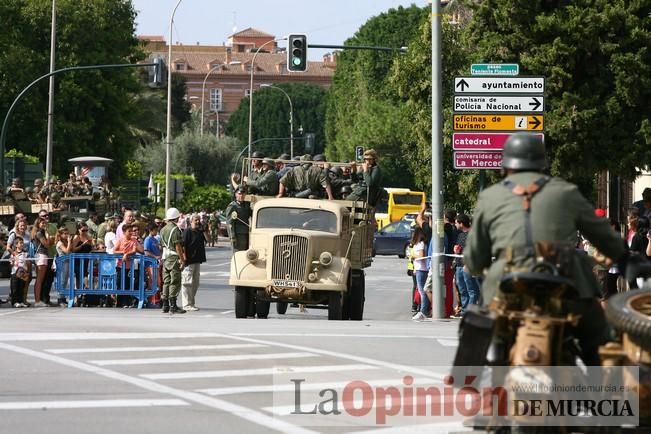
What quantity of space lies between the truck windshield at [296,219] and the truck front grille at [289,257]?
50cm

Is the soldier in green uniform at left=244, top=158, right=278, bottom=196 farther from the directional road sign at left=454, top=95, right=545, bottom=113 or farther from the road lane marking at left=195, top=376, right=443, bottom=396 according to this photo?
the road lane marking at left=195, top=376, right=443, bottom=396

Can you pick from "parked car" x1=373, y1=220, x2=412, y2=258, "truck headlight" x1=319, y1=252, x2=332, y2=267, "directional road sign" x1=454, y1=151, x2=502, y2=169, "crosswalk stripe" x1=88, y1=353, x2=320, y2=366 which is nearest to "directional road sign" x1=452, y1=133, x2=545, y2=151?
"directional road sign" x1=454, y1=151, x2=502, y2=169

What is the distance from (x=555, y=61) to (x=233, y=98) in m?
160

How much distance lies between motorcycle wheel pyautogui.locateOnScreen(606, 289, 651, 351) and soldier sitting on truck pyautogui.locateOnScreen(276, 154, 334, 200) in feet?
53.8

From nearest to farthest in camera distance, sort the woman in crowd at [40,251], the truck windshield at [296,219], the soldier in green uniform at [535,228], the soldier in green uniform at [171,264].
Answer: the soldier in green uniform at [535,228] → the truck windshield at [296,219] → the soldier in green uniform at [171,264] → the woman in crowd at [40,251]

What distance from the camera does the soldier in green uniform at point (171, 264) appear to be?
1027 inches

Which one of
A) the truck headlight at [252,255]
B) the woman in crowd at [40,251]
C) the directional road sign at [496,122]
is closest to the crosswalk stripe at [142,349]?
the truck headlight at [252,255]

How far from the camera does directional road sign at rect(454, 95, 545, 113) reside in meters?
22.9

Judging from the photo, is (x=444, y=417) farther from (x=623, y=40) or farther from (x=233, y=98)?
(x=233, y=98)

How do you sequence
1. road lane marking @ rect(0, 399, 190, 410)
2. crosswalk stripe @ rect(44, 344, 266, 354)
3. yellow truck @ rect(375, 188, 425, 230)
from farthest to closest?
yellow truck @ rect(375, 188, 425, 230), crosswalk stripe @ rect(44, 344, 266, 354), road lane marking @ rect(0, 399, 190, 410)

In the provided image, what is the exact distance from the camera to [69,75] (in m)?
74.0

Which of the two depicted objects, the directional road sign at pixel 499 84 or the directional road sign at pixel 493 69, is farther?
the directional road sign at pixel 493 69

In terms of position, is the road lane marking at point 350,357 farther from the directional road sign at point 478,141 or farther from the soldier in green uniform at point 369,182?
the soldier in green uniform at point 369,182

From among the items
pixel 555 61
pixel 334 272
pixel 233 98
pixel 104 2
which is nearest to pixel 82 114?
pixel 104 2
